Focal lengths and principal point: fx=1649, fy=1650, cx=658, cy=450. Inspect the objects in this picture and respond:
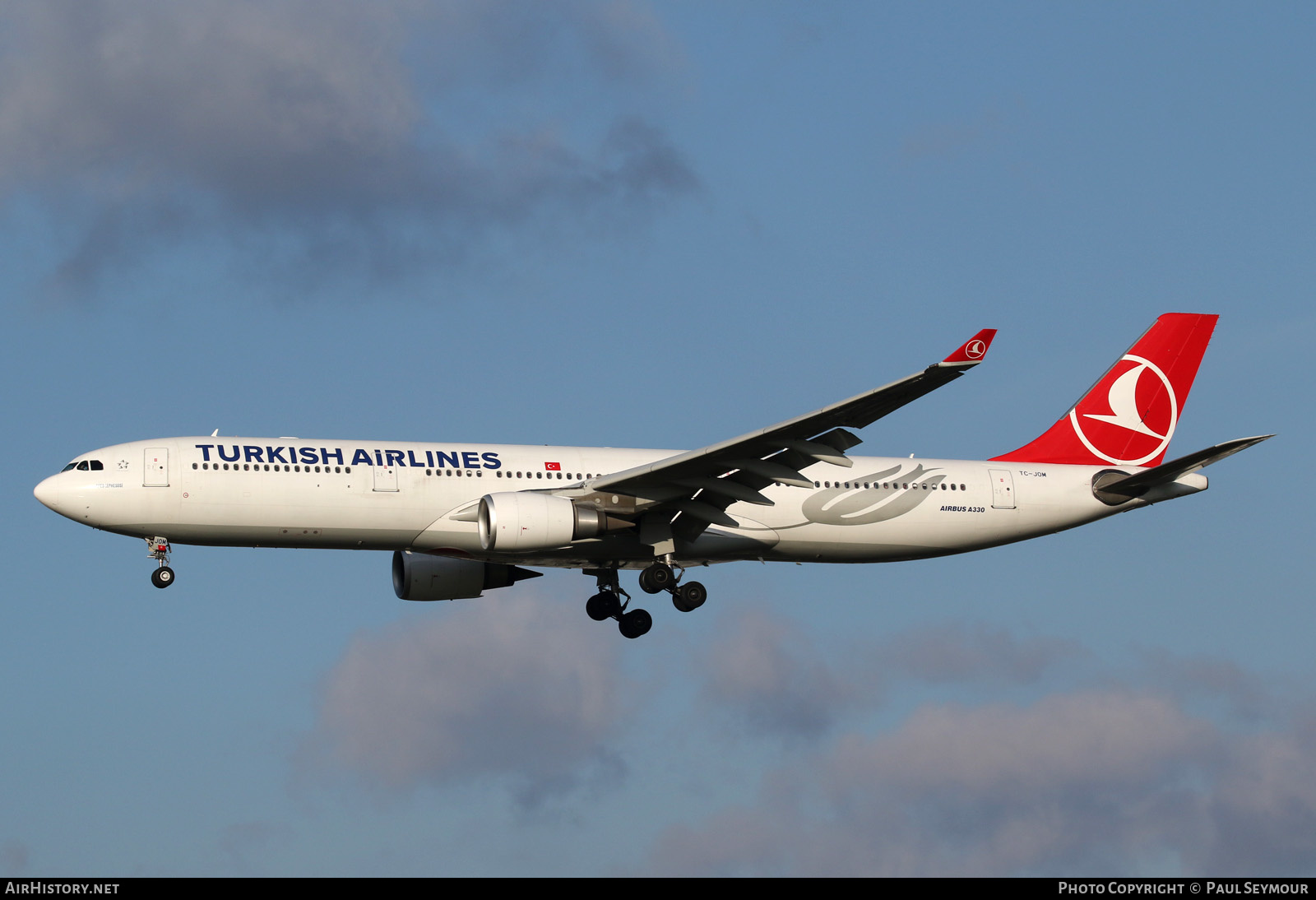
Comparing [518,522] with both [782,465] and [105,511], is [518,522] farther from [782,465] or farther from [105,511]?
[105,511]

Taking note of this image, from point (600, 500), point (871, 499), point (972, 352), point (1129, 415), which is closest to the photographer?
point (972, 352)

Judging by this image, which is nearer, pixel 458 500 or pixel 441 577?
pixel 458 500

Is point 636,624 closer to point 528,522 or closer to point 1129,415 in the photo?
point 528,522

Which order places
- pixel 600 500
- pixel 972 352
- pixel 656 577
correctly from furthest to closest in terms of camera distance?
pixel 656 577 < pixel 600 500 < pixel 972 352

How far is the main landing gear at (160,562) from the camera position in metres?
39.1

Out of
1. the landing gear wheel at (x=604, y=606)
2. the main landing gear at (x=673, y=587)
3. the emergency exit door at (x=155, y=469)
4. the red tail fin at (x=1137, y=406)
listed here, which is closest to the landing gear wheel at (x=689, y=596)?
the main landing gear at (x=673, y=587)

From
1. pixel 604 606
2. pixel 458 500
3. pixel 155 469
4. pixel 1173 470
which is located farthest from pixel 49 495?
pixel 1173 470

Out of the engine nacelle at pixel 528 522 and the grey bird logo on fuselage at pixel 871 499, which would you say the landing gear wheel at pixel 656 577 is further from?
the grey bird logo on fuselage at pixel 871 499

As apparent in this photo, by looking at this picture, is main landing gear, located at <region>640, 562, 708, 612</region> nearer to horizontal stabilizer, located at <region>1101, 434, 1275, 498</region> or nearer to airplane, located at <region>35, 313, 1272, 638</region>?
airplane, located at <region>35, 313, 1272, 638</region>

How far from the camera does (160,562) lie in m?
39.4

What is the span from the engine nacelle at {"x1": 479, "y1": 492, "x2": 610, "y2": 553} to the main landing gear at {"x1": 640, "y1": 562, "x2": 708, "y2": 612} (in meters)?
2.91

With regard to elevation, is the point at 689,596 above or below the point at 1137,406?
below

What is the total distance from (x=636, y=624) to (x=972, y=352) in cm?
1525

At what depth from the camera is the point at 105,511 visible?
38312mm
